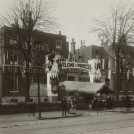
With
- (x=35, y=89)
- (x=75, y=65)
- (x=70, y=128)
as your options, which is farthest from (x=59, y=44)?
(x=70, y=128)

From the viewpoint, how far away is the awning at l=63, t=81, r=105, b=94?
36.3 meters

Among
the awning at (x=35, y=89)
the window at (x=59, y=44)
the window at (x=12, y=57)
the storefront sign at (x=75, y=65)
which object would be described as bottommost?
the awning at (x=35, y=89)

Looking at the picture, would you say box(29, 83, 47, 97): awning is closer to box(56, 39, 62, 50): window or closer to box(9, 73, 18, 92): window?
box(9, 73, 18, 92): window

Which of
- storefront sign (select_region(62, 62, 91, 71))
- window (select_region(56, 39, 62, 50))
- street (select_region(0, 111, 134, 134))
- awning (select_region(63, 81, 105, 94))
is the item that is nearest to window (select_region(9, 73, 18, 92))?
awning (select_region(63, 81, 105, 94))

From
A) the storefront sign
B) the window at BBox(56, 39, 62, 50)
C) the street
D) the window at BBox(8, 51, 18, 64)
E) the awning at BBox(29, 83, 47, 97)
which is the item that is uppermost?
the window at BBox(56, 39, 62, 50)

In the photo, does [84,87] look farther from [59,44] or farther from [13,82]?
[59,44]

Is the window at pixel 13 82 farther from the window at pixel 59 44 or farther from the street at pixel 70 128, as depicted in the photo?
the street at pixel 70 128

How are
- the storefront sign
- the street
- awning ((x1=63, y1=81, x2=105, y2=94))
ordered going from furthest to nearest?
the storefront sign → awning ((x1=63, y1=81, x2=105, y2=94)) → the street

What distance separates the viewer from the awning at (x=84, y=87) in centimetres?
3631

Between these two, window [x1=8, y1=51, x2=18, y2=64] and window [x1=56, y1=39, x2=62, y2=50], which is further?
window [x1=56, y1=39, x2=62, y2=50]

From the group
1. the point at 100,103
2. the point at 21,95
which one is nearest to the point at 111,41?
the point at 100,103

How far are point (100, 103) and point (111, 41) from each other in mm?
12129

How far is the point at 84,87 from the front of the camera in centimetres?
3825

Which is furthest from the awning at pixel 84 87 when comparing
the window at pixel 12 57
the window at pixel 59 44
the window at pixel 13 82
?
the window at pixel 59 44
